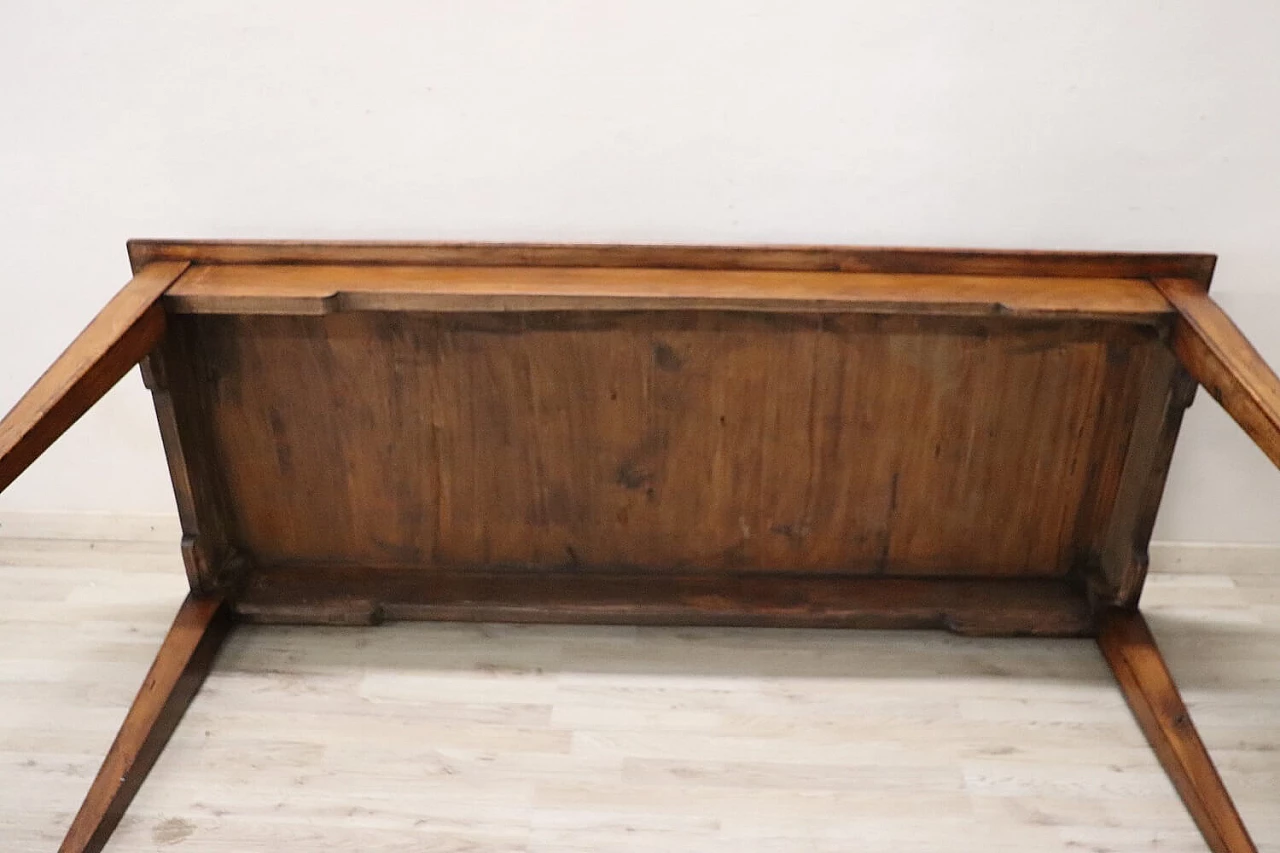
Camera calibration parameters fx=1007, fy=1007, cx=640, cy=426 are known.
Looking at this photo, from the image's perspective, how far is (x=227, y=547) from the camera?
1674mm

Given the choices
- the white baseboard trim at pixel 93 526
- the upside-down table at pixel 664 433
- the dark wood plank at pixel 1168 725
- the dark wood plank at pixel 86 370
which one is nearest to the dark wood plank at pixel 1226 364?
the upside-down table at pixel 664 433

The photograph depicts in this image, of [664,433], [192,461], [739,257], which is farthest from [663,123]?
[192,461]

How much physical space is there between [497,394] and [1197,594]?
4.15 ft

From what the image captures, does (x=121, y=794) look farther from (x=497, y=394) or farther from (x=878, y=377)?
(x=878, y=377)

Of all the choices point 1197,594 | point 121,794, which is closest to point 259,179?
point 121,794

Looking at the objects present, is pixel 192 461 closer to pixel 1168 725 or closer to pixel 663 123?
pixel 663 123

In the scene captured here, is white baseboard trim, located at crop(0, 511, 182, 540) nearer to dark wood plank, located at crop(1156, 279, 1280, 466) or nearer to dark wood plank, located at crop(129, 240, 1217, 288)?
dark wood plank, located at crop(129, 240, 1217, 288)

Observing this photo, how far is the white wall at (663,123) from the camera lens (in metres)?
1.34

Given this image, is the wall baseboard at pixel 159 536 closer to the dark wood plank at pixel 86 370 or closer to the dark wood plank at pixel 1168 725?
the dark wood plank at pixel 1168 725

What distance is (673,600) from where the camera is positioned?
1.64m

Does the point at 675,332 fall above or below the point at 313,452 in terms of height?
above

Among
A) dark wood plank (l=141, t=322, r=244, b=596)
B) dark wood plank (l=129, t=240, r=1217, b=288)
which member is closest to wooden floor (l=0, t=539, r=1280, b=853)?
dark wood plank (l=141, t=322, r=244, b=596)

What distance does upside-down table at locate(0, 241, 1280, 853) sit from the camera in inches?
52.9

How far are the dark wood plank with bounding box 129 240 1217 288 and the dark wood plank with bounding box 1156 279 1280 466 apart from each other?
2.8 inches
